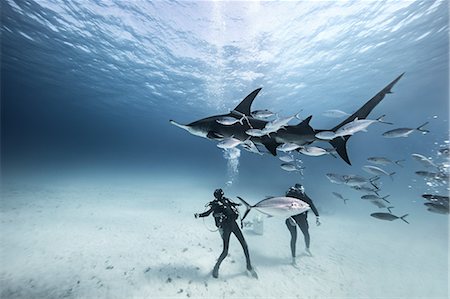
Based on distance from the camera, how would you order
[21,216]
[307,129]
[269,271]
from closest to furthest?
[307,129] → [269,271] → [21,216]

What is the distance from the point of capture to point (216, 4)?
571 inches

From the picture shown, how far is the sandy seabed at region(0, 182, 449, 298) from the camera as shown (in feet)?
21.2

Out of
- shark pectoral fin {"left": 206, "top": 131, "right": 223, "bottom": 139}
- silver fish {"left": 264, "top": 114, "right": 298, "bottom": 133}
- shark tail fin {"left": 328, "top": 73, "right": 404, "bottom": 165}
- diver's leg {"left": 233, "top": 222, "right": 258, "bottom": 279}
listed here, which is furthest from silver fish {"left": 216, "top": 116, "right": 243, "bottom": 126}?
diver's leg {"left": 233, "top": 222, "right": 258, "bottom": 279}

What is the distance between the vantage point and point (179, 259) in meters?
8.23

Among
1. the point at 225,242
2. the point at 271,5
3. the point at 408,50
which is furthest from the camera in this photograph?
the point at 408,50

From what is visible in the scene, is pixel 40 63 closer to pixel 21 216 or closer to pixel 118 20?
pixel 118 20

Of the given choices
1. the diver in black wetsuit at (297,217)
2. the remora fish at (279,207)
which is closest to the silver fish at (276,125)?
the remora fish at (279,207)

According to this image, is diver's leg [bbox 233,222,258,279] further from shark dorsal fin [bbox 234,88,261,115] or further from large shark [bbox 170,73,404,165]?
shark dorsal fin [bbox 234,88,261,115]

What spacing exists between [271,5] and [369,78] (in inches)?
601

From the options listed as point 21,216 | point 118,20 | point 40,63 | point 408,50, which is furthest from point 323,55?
point 40,63

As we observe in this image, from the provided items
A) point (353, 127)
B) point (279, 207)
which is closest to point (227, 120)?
point (279, 207)

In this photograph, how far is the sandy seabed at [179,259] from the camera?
21.2 feet

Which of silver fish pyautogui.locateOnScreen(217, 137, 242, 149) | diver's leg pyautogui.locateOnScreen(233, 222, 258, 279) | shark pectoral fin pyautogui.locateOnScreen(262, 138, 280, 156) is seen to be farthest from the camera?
diver's leg pyautogui.locateOnScreen(233, 222, 258, 279)

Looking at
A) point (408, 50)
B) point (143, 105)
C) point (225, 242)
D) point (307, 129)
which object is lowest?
point (225, 242)
